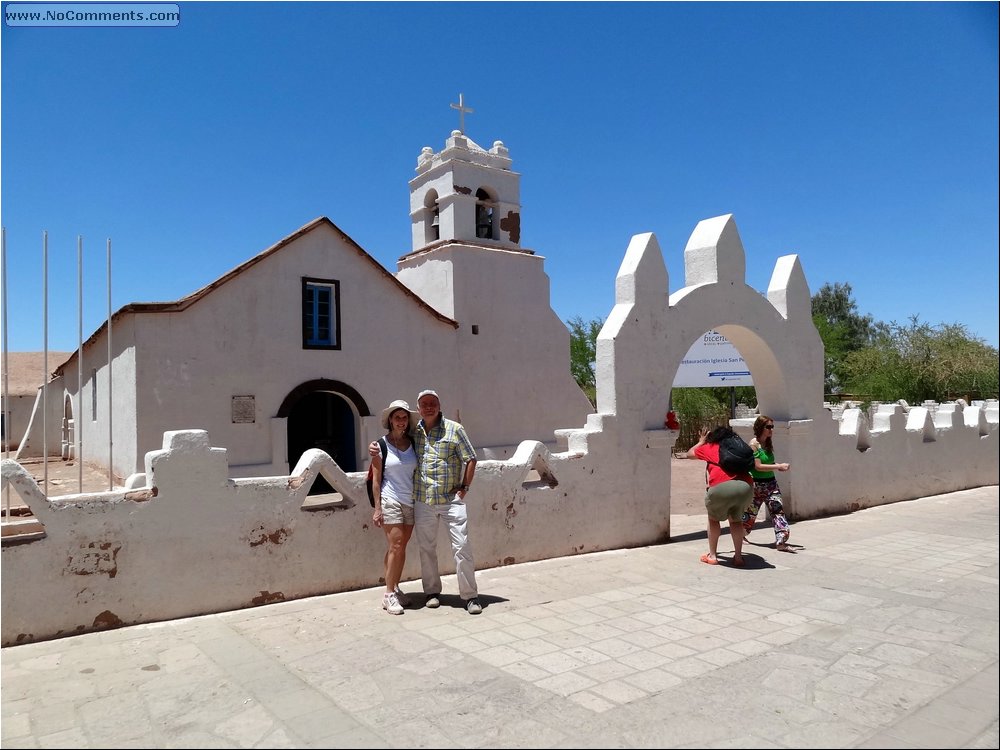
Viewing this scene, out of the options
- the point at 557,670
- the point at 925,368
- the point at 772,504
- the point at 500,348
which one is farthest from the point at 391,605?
the point at 925,368

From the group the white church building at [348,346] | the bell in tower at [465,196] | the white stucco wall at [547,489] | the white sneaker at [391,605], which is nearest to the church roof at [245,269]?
the white church building at [348,346]

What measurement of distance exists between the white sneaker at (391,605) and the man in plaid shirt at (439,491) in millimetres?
292

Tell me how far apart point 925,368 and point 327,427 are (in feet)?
80.1

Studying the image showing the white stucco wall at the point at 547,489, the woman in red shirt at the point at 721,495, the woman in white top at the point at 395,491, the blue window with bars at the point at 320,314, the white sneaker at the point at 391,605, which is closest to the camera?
the white stucco wall at the point at 547,489

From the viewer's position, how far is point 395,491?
231 inches

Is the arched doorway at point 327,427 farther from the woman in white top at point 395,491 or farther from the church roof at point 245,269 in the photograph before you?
the woman in white top at point 395,491

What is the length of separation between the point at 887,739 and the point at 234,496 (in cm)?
458

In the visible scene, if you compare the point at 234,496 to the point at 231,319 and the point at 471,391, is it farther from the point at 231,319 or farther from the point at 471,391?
the point at 471,391

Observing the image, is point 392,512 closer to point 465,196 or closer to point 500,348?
point 500,348

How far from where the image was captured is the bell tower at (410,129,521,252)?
16734 millimetres

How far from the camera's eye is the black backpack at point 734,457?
7.24m

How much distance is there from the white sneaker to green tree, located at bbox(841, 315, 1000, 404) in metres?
26.9

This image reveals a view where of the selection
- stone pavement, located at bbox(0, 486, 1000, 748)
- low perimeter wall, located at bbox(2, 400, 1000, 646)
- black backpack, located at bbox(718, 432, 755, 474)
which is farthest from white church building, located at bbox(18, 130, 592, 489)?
black backpack, located at bbox(718, 432, 755, 474)

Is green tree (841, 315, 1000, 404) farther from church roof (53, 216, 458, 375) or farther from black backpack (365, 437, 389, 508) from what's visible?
black backpack (365, 437, 389, 508)
